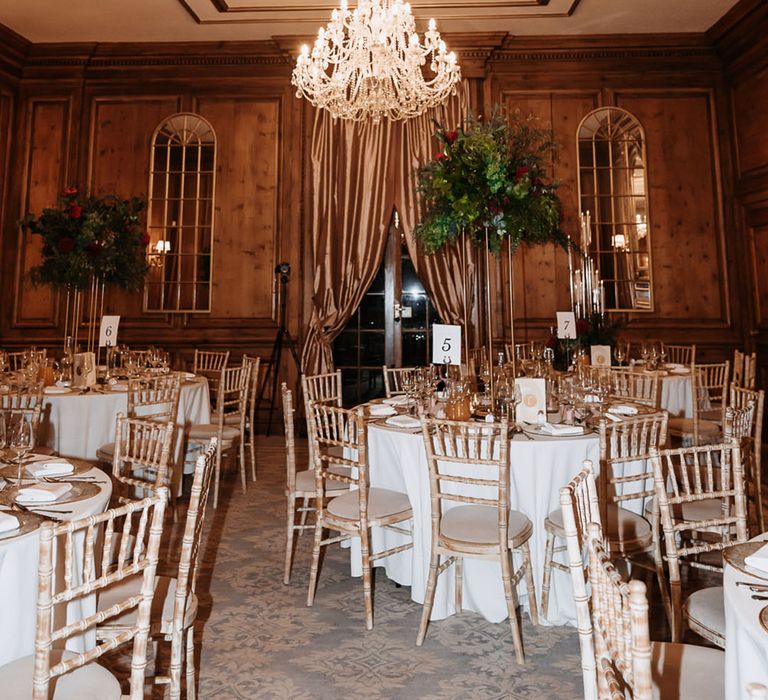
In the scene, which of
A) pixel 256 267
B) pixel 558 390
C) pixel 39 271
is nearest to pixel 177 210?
pixel 256 267

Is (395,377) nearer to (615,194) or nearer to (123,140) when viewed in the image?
(615,194)

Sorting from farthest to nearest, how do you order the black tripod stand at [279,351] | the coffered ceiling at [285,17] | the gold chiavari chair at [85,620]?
1. the black tripod stand at [279,351]
2. the coffered ceiling at [285,17]
3. the gold chiavari chair at [85,620]

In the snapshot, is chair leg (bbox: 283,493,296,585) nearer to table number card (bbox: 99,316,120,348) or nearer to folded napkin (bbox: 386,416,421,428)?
folded napkin (bbox: 386,416,421,428)

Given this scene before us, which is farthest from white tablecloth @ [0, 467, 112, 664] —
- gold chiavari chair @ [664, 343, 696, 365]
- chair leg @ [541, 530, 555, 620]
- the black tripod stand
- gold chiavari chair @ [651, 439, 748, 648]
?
gold chiavari chair @ [664, 343, 696, 365]

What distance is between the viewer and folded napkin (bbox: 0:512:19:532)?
1566mm

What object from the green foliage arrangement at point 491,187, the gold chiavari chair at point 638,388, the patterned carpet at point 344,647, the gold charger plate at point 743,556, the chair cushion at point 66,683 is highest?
the green foliage arrangement at point 491,187

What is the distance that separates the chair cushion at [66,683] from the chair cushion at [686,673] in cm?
135

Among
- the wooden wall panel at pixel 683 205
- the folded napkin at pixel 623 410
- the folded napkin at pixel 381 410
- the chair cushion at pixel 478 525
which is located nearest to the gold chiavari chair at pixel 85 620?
the chair cushion at pixel 478 525

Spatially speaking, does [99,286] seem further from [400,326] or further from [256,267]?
[400,326]

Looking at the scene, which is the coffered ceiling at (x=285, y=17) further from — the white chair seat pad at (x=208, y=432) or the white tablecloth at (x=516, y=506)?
the white tablecloth at (x=516, y=506)

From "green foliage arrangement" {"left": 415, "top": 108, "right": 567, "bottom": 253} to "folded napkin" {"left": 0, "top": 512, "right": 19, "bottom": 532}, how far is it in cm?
257

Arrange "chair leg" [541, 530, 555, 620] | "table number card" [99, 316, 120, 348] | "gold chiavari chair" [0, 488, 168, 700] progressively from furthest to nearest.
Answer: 1. "table number card" [99, 316, 120, 348]
2. "chair leg" [541, 530, 555, 620]
3. "gold chiavari chair" [0, 488, 168, 700]

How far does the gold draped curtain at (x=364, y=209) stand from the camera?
7223 mm

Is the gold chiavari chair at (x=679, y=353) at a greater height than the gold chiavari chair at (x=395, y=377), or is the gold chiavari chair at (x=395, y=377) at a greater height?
the gold chiavari chair at (x=679, y=353)
